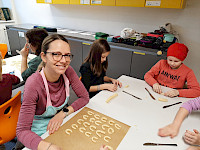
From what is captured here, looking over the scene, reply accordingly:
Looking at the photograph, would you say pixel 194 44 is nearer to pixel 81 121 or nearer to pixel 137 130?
pixel 137 130

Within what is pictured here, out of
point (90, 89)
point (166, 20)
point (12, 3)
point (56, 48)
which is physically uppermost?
point (12, 3)

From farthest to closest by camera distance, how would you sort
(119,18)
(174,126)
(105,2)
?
(119,18), (105,2), (174,126)

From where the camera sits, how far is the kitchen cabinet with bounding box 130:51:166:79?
236 cm

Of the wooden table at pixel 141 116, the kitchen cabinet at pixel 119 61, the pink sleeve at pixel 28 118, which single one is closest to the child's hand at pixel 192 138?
the wooden table at pixel 141 116

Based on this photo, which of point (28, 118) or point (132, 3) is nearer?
point (28, 118)

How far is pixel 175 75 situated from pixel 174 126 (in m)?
0.79

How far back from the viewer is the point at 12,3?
467 cm

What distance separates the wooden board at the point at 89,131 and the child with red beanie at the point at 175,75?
667 millimetres

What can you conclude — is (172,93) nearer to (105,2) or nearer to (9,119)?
(9,119)

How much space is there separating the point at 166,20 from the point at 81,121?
2.52m

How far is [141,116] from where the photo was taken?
1.06 metres

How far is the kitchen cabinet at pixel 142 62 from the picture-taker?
2.36m

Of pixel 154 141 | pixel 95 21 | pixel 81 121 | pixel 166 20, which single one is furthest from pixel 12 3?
pixel 154 141

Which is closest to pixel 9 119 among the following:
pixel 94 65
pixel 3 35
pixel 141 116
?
pixel 94 65
